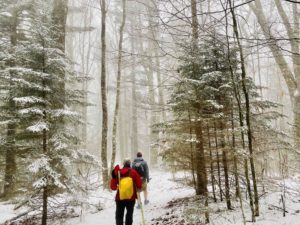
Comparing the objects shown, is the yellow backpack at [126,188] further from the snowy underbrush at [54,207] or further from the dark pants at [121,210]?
the snowy underbrush at [54,207]

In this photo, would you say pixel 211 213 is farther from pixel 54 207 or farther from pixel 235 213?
pixel 54 207

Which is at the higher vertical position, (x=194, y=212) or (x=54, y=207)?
(x=194, y=212)

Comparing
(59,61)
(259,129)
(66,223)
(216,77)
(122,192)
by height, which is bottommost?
(66,223)

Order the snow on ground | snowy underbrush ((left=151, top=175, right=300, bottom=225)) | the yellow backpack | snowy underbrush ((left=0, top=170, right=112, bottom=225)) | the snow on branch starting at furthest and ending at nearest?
the snow on ground < snowy underbrush ((left=0, top=170, right=112, bottom=225)) < the snow on branch < the yellow backpack < snowy underbrush ((left=151, top=175, right=300, bottom=225))

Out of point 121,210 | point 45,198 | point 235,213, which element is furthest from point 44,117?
point 235,213

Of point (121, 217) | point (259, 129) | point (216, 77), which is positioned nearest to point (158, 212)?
point (121, 217)

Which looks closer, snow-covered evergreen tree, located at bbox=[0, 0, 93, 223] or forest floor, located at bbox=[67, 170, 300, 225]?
forest floor, located at bbox=[67, 170, 300, 225]

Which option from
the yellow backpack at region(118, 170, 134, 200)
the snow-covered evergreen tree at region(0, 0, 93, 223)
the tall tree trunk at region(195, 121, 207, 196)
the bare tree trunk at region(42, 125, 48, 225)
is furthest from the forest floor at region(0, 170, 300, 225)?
the yellow backpack at region(118, 170, 134, 200)

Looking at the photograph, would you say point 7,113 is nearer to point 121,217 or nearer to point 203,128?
point 121,217

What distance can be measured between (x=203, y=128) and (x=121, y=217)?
3058 mm

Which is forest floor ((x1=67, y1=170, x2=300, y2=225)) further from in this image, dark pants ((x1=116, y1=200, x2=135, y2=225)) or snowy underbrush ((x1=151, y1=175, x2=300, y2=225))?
dark pants ((x1=116, y1=200, x2=135, y2=225))

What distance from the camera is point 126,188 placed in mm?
6918

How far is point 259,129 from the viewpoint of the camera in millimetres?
7723

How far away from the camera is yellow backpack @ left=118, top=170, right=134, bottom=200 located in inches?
272
